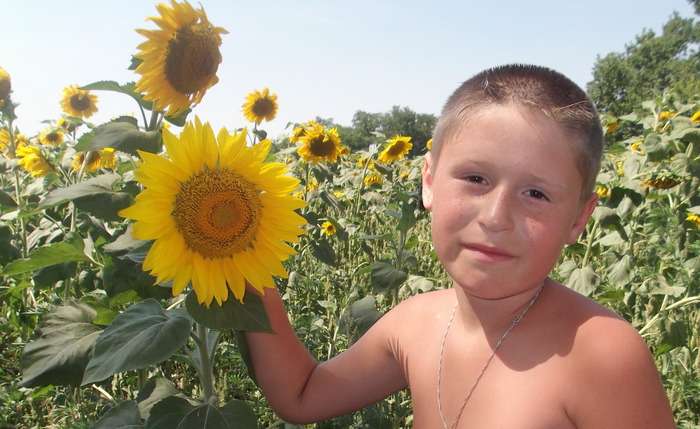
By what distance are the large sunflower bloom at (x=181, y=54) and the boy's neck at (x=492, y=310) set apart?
64cm

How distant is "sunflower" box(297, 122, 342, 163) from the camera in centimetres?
412

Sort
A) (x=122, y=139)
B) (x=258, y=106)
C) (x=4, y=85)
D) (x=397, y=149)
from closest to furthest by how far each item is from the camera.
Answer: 1. (x=122, y=139)
2. (x=4, y=85)
3. (x=258, y=106)
4. (x=397, y=149)

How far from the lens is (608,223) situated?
217 cm

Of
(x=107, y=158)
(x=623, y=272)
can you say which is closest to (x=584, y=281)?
(x=623, y=272)

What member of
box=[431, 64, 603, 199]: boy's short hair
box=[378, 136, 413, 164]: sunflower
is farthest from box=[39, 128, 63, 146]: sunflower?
box=[431, 64, 603, 199]: boy's short hair

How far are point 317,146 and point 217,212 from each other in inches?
126

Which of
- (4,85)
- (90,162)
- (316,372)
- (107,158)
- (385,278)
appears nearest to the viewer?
(316,372)

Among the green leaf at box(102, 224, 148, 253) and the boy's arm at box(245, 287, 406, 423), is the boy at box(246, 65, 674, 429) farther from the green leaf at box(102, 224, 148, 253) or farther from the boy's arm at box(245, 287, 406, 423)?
the green leaf at box(102, 224, 148, 253)

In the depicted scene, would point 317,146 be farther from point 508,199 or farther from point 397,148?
point 508,199

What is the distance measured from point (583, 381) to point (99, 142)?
2.80 ft

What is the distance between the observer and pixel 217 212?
0.96 meters

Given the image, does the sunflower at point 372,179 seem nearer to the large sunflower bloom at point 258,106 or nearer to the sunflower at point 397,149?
the sunflower at point 397,149

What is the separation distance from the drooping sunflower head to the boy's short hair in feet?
14.9

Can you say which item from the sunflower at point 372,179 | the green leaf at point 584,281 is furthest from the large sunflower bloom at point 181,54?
the sunflower at point 372,179
